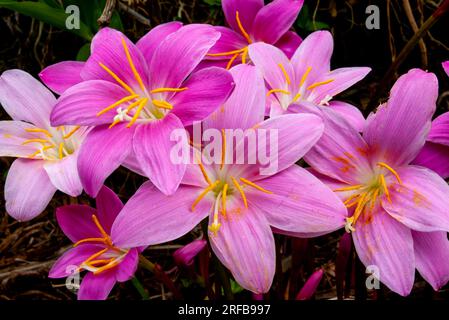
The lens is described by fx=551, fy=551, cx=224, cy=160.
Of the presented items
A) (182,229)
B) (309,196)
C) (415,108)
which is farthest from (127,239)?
(415,108)

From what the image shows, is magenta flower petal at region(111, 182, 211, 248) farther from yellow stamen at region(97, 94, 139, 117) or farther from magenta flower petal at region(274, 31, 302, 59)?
magenta flower petal at region(274, 31, 302, 59)

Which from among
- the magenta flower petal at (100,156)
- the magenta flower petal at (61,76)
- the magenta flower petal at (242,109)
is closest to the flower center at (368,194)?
the magenta flower petal at (242,109)

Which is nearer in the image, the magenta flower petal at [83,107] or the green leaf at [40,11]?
the magenta flower petal at [83,107]

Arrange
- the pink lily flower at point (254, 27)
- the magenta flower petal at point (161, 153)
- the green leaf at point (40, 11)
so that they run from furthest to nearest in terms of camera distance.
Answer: the green leaf at point (40, 11)
the pink lily flower at point (254, 27)
the magenta flower petal at point (161, 153)

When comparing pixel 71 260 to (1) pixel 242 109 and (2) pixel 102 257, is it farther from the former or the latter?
(1) pixel 242 109

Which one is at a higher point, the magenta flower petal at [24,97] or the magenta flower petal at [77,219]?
the magenta flower petal at [24,97]

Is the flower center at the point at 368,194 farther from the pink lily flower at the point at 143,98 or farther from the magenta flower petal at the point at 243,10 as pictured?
the magenta flower petal at the point at 243,10
